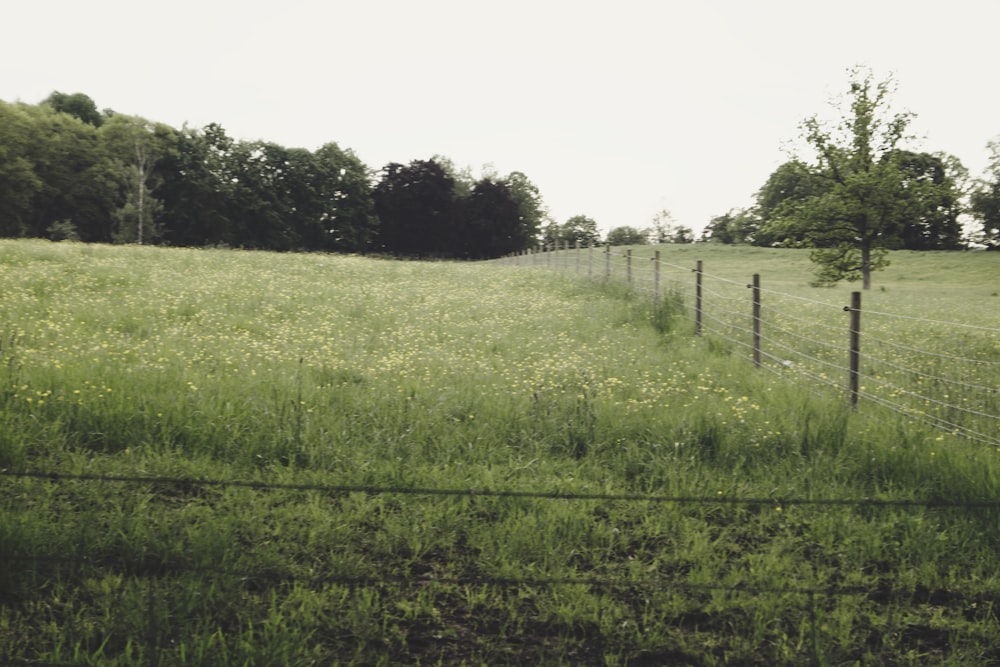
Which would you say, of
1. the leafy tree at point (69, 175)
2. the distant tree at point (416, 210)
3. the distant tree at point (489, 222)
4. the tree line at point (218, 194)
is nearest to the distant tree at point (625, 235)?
the tree line at point (218, 194)

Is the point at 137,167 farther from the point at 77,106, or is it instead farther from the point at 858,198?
the point at 858,198

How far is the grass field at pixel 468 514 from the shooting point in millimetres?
3617

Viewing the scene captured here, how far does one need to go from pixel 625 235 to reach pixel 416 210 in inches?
2231

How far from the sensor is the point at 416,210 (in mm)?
79625

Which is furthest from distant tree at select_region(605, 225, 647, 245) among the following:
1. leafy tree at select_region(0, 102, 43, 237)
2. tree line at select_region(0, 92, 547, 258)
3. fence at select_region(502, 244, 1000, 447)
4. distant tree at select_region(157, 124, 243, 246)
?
fence at select_region(502, 244, 1000, 447)

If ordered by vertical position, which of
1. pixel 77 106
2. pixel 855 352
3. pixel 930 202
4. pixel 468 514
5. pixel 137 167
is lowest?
pixel 468 514

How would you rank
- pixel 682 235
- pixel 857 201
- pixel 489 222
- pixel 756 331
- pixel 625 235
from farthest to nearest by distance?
pixel 625 235
pixel 682 235
pixel 489 222
pixel 857 201
pixel 756 331

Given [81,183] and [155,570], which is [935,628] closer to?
[155,570]

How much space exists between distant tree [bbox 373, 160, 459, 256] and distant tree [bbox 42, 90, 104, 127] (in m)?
30.4

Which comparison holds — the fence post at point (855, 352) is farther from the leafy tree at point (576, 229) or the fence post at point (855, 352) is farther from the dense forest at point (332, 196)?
the leafy tree at point (576, 229)

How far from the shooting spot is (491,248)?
85.3 m

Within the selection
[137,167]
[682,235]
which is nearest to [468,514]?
[137,167]

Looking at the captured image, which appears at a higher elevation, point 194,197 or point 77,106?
point 77,106

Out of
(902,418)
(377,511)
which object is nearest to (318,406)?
(377,511)
